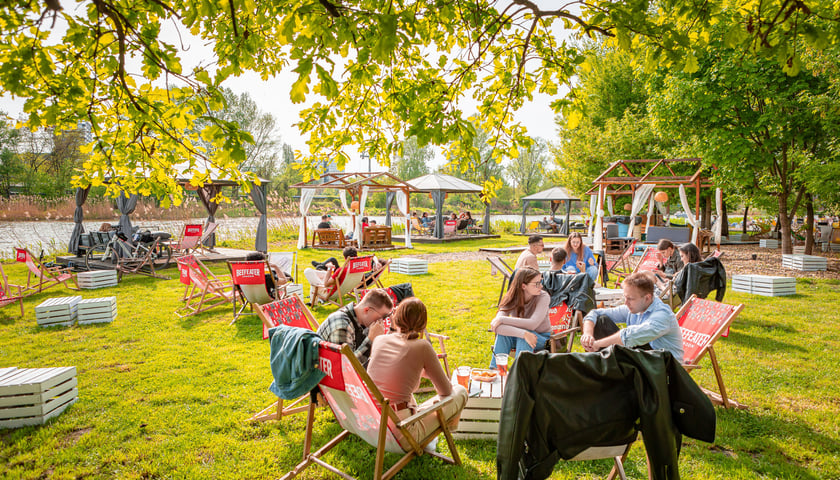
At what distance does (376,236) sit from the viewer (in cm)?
1795

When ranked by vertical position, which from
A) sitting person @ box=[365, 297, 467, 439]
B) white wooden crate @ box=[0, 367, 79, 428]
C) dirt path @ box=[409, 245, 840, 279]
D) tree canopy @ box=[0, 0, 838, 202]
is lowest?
white wooden crate @ box=[0, 367, 79, 428]

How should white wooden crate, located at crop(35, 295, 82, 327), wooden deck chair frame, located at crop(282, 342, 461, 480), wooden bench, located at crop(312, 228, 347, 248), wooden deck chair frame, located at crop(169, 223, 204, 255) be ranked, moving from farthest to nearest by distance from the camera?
wooden bench, located at crop(312, 228, 347, 248) < wooden deck chair frame, located at crop(169, 223, 204, 255) < white wooden crate, located at crop(35, 295, 82, 327) < wooden deck chair frame, located at crop(282, 342, 461, 480)

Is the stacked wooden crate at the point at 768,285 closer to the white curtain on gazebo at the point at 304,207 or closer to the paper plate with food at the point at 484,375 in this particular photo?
the paper plate with food at the point at 484,375

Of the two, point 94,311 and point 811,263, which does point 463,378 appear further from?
point 811,263

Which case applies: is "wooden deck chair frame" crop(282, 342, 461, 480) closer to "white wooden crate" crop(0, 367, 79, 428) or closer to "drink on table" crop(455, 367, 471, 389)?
"drink on table" crop(455, 367, 471, 389)

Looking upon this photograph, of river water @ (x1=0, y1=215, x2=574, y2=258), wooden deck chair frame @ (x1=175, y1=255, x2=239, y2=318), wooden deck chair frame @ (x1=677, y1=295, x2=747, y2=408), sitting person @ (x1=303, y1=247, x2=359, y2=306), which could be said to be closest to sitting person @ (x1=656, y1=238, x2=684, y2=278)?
wooden deck chair frame @ (x1=677, y1=295, x2=747, y2=408)

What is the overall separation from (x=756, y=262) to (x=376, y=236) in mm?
12915

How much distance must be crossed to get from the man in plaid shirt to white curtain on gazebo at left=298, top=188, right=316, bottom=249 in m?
14.3

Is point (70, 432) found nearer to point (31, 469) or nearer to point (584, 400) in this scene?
point (31, 469)

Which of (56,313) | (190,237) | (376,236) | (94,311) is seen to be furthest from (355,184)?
(56,313)

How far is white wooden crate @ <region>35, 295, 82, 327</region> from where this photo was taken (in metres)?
6.43

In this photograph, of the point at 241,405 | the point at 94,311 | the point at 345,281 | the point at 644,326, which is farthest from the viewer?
the point at 345,281

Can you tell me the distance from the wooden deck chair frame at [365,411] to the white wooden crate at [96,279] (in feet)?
29.3

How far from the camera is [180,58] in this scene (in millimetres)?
3289
